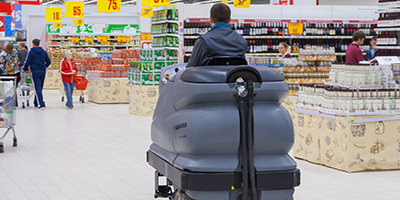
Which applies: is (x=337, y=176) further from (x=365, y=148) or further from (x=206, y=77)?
(x=206, y=77)

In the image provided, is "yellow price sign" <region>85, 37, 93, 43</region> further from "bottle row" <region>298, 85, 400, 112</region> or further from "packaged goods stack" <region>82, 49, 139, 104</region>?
"bottle row" <region>298, 85, 400, 112</region>

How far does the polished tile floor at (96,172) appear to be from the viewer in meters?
5.69

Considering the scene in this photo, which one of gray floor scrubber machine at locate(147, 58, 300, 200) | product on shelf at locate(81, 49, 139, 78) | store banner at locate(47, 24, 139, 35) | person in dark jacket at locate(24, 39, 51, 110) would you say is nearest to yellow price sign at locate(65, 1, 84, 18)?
product on shelf at locate(81, 49, 139, 78)

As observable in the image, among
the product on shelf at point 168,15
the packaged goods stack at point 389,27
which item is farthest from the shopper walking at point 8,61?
the packaged goods stack at point 389,27

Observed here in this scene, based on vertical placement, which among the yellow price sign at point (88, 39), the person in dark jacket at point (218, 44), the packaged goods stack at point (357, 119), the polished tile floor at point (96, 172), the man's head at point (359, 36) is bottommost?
the polished tile floor at point (96, 172)

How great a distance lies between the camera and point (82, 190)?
582 cm

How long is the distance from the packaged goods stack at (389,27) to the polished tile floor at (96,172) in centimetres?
384

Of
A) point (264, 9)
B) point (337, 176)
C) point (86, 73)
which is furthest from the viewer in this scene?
point (86, 73)

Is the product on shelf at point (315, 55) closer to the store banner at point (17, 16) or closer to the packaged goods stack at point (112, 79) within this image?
the packaged goods stack at point (112, 79)

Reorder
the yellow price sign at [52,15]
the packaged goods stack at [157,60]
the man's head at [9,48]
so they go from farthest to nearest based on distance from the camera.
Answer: the yellow price sign at [52,15] → the man's head at [9,48] → the packaged goods stack at [157,60]

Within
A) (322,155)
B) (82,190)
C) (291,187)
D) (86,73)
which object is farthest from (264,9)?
(291,187)

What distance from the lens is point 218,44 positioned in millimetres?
4238

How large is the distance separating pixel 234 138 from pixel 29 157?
4646mm

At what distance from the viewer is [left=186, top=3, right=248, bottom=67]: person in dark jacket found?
4.23m
